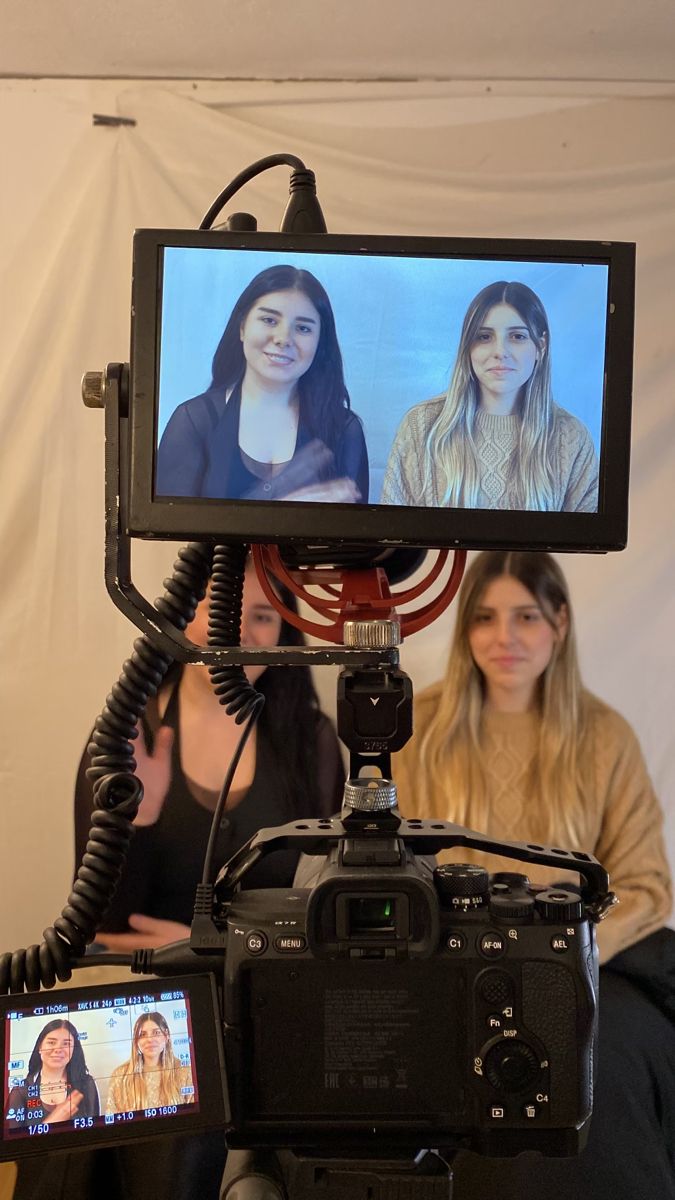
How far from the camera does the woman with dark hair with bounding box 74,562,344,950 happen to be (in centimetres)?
159

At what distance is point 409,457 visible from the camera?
2.26 ft

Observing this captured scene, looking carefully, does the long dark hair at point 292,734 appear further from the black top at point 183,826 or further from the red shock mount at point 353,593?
the red shock mount at point 353,593

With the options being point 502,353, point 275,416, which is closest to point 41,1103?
point 275,416

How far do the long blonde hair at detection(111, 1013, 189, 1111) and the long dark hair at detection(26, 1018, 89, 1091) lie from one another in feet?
0.10

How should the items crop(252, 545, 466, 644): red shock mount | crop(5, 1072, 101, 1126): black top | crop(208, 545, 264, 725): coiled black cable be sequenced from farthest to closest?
crop(208, 545, 264, 725): coiled black cable, crop(252, 545, 466, 644): red shock mount, crop(5, 1072, 101, 1126): black top

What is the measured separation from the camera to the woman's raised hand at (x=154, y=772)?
1.61 m

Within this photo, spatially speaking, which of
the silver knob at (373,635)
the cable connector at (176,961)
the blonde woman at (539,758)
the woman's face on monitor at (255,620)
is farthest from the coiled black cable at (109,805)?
the blonde woman at (539,758)

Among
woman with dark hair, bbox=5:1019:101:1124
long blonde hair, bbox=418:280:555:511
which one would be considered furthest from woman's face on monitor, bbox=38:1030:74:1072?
long blonde hair, bbox=418:280:555:511

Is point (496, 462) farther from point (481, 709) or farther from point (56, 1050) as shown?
point (481, 709)

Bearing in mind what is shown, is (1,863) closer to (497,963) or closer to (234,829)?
(234,829)

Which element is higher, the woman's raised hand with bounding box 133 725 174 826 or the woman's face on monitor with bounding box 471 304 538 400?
the woman's face on monitor with bounding box 471 304 538 400

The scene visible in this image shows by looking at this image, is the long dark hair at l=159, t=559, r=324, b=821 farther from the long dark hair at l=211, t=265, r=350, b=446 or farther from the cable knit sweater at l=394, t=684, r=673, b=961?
the long dark hair at l=211, t=265, r=350, b=446

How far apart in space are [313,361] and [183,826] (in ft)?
3.72

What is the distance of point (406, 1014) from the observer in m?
0.66
